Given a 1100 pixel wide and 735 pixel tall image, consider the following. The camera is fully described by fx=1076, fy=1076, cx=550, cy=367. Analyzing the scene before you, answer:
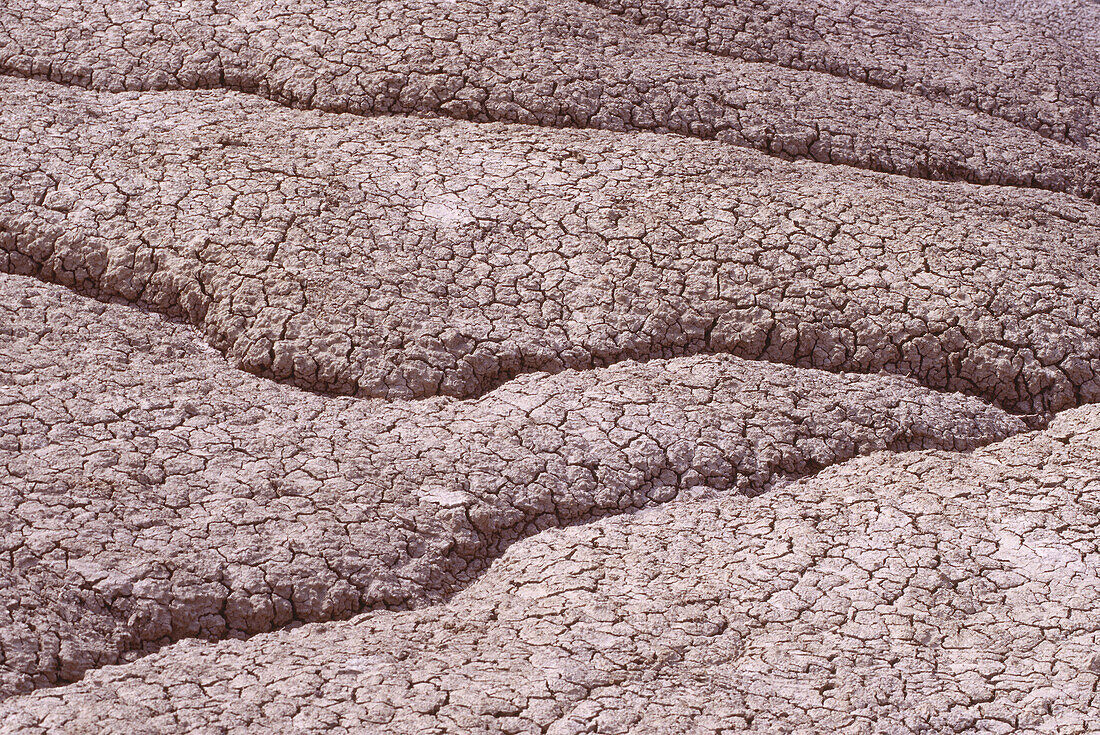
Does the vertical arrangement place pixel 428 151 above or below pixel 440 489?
above

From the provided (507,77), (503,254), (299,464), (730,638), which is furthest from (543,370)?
(507,77)

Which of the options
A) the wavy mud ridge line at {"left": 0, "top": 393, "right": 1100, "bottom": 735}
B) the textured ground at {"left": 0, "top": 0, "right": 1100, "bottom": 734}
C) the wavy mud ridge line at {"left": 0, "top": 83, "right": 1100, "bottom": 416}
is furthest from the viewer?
the wavy mud ridge line at {"left": 0, "top": 83, "right": 1100, "bottom": 416}

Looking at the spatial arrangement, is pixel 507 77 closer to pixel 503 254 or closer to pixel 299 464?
pixel 503 254

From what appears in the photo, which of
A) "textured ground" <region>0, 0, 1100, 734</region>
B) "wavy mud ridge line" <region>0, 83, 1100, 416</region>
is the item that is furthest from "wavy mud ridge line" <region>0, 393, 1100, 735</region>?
"wavy mud ridge line" <region>0, 83, 1100, 416</region>

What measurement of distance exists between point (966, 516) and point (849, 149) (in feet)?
4.65

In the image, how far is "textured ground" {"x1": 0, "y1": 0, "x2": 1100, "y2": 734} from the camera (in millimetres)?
2025

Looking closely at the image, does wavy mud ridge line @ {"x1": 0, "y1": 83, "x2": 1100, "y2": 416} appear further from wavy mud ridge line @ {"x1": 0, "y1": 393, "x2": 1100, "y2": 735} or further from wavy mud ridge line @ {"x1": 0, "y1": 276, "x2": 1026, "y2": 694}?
wavy mud ridge line @ {"x1": 0, "y1": 393, "x2": 1100, "y2": 735}

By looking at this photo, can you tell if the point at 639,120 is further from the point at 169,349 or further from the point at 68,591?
the point at 68,591

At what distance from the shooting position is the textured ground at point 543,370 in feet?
6.64

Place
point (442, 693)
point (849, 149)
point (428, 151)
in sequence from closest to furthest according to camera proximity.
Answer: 1. point (442, 693)
2. point (428, 151)
3. point (849, 149)

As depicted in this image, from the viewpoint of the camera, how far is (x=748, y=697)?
1.97 m

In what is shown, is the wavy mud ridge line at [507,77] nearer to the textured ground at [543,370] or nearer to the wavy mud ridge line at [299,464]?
the textured ground at [543,370]

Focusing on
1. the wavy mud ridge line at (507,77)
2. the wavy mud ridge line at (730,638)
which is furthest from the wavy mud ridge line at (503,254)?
the wavy mud ridge line at (730,638)

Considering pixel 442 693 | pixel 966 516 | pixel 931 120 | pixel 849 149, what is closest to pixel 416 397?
pixel 442 693
